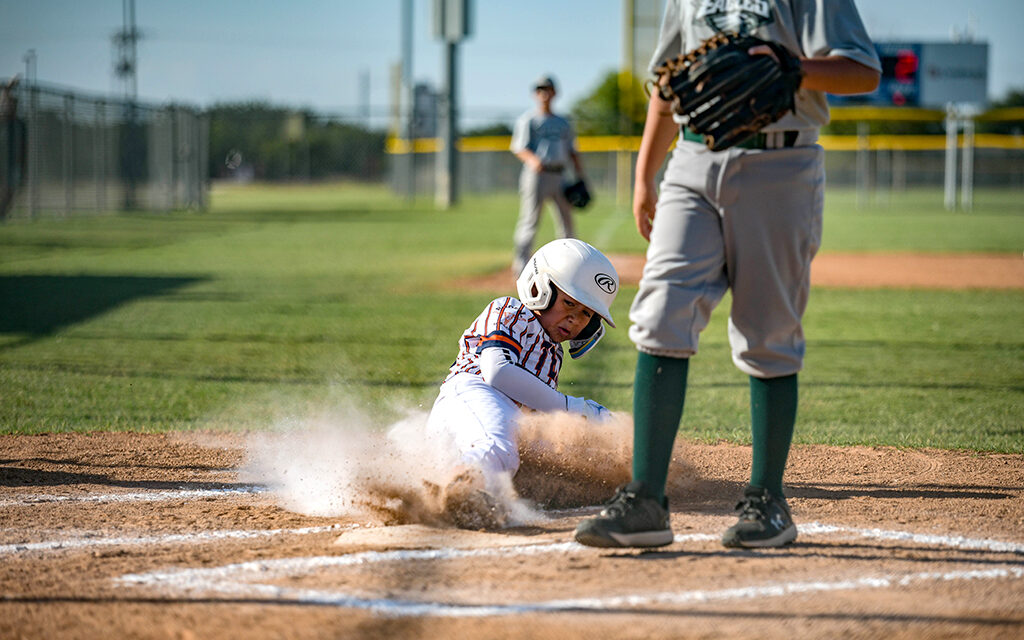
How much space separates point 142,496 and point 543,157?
8.29m

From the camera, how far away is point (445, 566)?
114 inches

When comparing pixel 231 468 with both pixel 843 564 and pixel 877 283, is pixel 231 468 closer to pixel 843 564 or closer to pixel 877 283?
pixel 843 564

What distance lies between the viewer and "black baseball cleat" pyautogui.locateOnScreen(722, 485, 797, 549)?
3.03m

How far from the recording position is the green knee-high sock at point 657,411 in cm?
300

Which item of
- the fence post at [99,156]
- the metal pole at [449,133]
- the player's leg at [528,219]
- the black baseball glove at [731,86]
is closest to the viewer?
the black baseball glove at [731,86]

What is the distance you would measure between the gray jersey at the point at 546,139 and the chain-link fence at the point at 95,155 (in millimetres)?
11546

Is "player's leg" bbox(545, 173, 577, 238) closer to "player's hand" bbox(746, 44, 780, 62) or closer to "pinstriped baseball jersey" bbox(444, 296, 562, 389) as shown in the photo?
"pinstriped baseball jersey" bbox(444, 296, 562, 389)

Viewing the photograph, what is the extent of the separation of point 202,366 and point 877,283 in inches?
331

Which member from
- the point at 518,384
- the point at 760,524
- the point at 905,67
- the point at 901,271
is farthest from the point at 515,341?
the point at 905,67

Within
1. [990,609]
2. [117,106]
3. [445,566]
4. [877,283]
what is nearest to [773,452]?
[990,609]

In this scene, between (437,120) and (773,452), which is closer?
(773,452)

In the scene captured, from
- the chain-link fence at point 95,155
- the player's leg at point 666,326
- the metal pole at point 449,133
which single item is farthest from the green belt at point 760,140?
the metal pole at point 449,133

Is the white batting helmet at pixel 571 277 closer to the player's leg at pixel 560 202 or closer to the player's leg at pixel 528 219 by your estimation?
the player's leg at pixel 528 219

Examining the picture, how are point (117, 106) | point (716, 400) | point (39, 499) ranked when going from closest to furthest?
point (39, 499), point (716, 400), point (117, 106)
